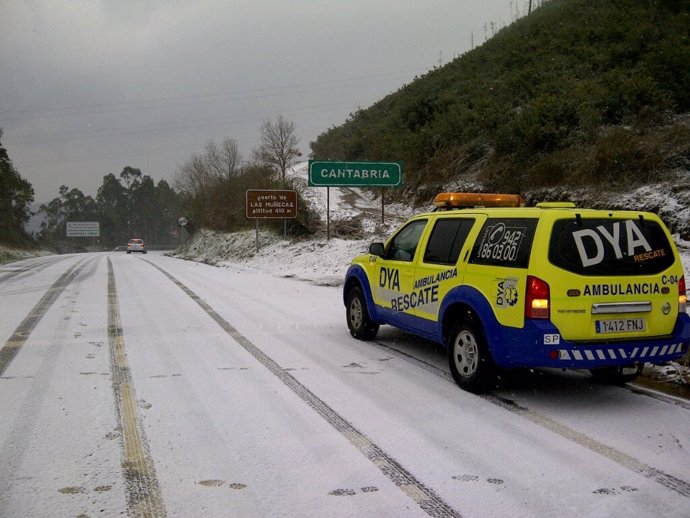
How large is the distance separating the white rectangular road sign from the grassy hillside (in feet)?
279

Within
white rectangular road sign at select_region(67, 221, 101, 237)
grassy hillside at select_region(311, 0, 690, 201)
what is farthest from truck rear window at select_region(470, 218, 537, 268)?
white rectangular road sign at select_region(67, 221, 101, 237)

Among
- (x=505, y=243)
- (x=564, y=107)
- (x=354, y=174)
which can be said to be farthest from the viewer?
(x=354, y=174)

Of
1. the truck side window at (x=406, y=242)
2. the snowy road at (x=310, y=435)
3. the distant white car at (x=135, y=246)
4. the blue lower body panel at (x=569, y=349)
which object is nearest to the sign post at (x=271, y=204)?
the snowy road at (x=310, y=435)

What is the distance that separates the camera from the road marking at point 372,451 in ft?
11.2

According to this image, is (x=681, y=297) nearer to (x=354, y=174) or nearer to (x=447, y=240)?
(x=447, y=240)

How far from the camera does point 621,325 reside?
5.14 metres

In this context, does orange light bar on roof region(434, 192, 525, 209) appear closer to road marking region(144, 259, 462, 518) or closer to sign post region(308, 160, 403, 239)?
road marking region(144, 259, 462, 518)

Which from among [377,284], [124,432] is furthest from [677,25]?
[124,432]

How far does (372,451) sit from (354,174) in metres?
18.6

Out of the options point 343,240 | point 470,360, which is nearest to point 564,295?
point 470,360

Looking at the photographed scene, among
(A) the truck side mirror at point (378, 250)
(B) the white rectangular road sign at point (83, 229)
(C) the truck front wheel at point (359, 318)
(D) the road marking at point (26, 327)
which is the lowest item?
(D) the road marking at point (26, 327)

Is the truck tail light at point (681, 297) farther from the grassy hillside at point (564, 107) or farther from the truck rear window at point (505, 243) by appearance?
the grassy hillside at point (564, 107)

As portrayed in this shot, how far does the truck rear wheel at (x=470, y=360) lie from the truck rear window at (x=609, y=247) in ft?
3.56

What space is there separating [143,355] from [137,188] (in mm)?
119517
